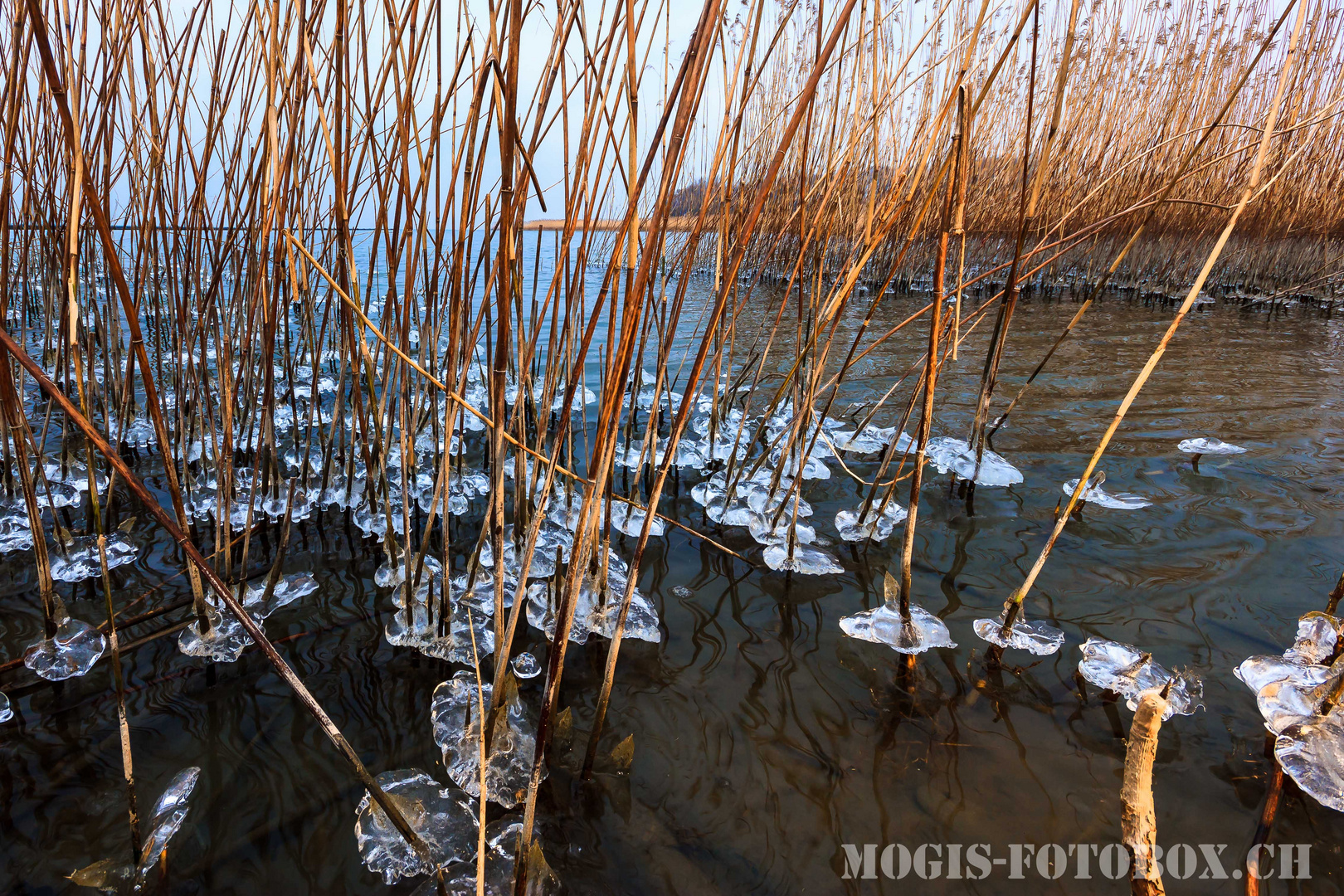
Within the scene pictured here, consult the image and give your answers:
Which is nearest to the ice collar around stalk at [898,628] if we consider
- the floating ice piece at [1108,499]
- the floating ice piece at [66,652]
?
the floating ice piece at [1108,499]

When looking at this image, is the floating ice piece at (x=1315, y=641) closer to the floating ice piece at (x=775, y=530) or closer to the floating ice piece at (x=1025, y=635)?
the floating ice piece at (x=1025, y=635)

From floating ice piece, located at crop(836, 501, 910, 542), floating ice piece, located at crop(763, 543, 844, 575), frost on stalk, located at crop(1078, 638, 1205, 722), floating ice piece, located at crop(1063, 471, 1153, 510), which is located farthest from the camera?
floating ice piece, located at crop(1063, 471, 1153, 510)

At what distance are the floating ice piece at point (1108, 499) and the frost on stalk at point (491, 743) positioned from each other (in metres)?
1.63

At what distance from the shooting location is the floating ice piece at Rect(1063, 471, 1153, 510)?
5.97ft

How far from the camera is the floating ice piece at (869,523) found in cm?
163

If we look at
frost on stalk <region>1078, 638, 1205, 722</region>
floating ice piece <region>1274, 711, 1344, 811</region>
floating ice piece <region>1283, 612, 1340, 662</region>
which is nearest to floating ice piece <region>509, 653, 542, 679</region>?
frost on stalk <region>1078, 638, 1205, 722</region>

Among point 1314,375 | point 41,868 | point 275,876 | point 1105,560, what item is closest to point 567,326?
point 275,876

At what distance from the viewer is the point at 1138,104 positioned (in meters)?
5.66

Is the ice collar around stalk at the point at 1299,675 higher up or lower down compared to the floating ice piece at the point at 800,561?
higher up

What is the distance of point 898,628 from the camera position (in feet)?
3.72

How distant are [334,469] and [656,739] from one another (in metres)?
1.25

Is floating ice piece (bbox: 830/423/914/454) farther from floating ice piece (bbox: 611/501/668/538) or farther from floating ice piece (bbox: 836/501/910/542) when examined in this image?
floating ice piece (bbox: 611/501/668/538)

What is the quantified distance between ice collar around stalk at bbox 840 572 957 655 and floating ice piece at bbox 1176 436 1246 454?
167cm

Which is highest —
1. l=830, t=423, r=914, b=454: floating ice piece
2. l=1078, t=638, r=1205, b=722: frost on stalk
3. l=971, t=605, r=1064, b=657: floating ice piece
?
l=830, t=423, r=914, b=454: floating ice piece
